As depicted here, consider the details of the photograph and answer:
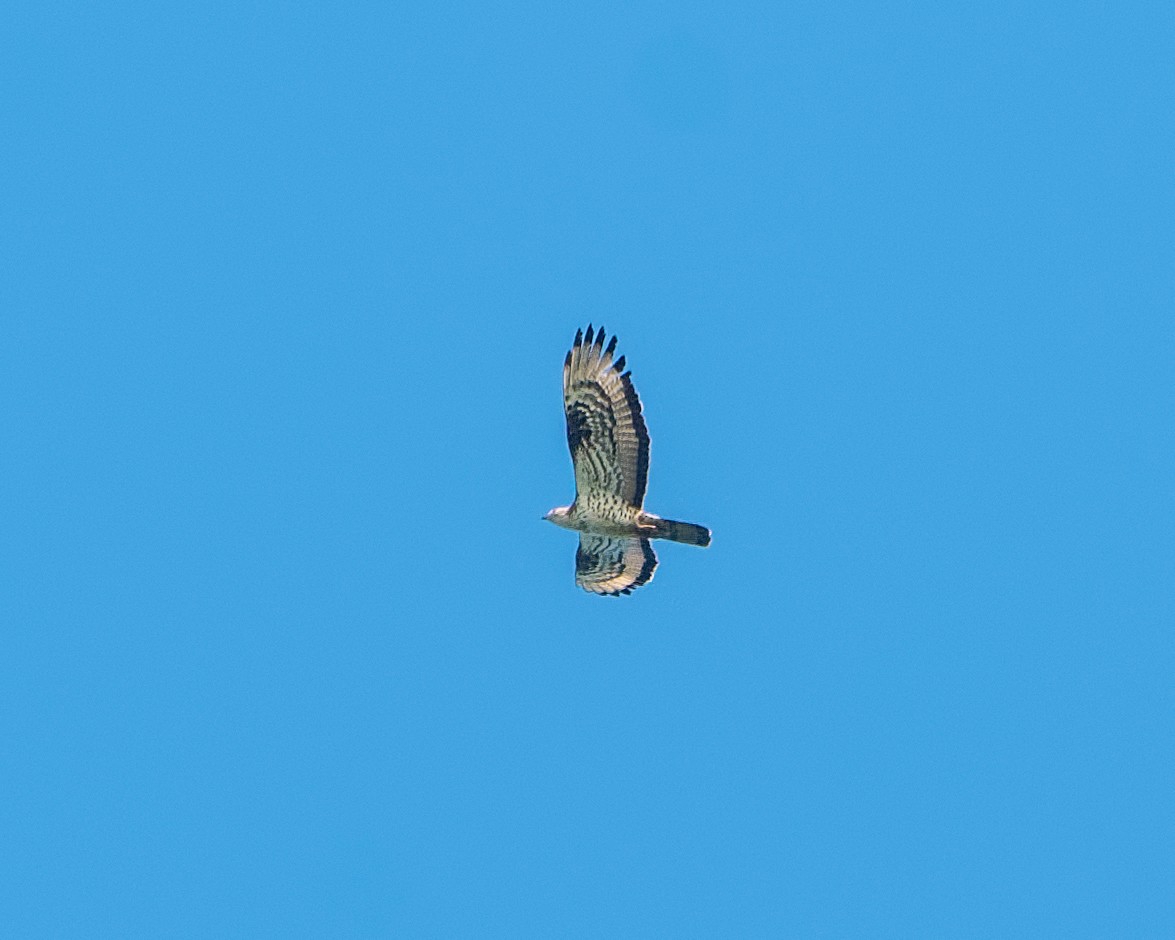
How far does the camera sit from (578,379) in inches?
1037

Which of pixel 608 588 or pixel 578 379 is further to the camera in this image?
pixel 608 588

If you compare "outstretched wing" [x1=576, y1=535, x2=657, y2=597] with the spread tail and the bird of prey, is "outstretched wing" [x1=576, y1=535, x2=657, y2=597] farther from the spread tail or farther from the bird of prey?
the spread tail

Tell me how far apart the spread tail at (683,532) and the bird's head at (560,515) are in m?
1.04

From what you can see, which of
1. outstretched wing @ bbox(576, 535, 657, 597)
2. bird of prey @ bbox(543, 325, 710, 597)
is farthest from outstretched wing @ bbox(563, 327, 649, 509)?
outstretched wing @ bbox(576, 535, 657, 597)

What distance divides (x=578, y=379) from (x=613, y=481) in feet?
4.04

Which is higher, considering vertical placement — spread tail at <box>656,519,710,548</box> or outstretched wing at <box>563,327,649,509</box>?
outstretched wing at <box>563,327,649,509</box>

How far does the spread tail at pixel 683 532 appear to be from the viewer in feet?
87.4

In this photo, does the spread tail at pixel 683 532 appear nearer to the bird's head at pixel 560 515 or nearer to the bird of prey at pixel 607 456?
the bird of prey at pixel 607 456

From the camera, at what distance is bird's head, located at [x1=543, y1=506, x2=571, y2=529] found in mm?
27312

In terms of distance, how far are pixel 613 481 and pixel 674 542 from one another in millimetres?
915

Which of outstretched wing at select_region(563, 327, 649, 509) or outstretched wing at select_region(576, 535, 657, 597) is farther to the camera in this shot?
outstretched wing at select_region(576, 535, 657, 597)

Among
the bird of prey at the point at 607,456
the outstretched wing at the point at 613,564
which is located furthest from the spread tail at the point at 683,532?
the outstretched wing at the point at 613,564

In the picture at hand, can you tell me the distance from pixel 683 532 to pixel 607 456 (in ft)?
3.74

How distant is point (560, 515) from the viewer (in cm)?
2736
